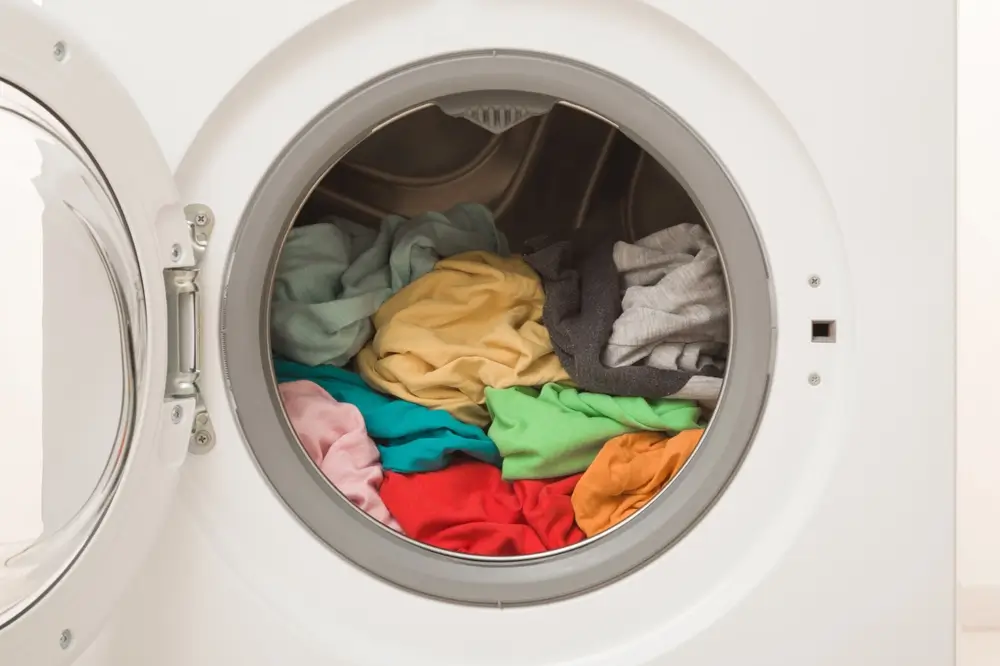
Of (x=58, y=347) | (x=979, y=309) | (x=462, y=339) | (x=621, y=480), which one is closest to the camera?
(x=58, y=347)

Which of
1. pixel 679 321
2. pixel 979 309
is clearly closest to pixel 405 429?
pixel 679 321

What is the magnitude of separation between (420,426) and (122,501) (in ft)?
1.07

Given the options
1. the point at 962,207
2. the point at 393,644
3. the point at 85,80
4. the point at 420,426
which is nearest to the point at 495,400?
the point at 420,426

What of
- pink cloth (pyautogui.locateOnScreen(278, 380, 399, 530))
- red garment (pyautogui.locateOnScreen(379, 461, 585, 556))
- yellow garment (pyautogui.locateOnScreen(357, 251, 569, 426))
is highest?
yellow garment (pyautogui.locateOnScreen(357, 251, 569, 426))

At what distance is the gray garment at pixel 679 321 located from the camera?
2.87ft

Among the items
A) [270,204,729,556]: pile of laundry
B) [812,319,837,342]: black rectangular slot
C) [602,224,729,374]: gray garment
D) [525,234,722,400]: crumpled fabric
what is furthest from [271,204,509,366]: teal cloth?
[812,319,837,342]: black rectangular slot

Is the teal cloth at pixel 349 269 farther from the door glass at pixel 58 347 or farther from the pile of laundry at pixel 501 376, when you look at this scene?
the door glass at pixel 58 347

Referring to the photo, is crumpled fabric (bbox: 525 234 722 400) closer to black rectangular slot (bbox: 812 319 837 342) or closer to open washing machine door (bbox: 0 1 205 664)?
black rectangular slot (bbox: 812 319 837 342)

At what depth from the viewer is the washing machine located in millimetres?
716

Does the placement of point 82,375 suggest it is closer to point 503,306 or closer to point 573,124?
point 503,306

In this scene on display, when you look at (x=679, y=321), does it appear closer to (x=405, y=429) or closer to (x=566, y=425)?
(x=566, y=425)

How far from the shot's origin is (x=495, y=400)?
901 millimetres

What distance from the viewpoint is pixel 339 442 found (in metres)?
0.87

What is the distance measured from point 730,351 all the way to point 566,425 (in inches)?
7.4
